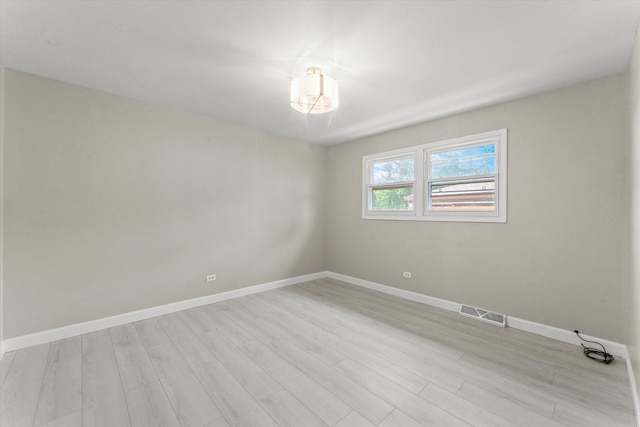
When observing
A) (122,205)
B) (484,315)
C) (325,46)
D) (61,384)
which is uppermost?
(325,46)

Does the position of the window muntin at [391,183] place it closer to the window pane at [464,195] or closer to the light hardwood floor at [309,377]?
the window pane at [464,195]

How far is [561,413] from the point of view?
163cm

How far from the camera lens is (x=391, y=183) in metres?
4.14

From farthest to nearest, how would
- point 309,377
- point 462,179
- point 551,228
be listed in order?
point 462,179 → point 551,228 → point 309,377

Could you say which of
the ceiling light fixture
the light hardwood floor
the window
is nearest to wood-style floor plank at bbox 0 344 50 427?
the light hardwood floor

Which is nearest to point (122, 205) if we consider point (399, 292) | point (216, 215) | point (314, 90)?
point (216, 215)

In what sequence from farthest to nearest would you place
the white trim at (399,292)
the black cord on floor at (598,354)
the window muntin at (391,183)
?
the window muntin at (391,183), the white trim at (399,292), the black cord on floor at (598,354)

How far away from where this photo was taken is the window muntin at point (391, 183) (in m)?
3.93

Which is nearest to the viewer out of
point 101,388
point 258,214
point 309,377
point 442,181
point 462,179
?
point 101,388

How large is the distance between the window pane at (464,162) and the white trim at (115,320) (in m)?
3.15

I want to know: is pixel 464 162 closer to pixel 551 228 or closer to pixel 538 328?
pixel 551 228

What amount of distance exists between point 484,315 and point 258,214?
11.0 ft

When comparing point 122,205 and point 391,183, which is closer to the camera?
point 122,205

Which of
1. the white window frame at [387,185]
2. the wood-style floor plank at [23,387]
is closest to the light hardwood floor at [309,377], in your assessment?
the wood-style floor plank at [23,387]
